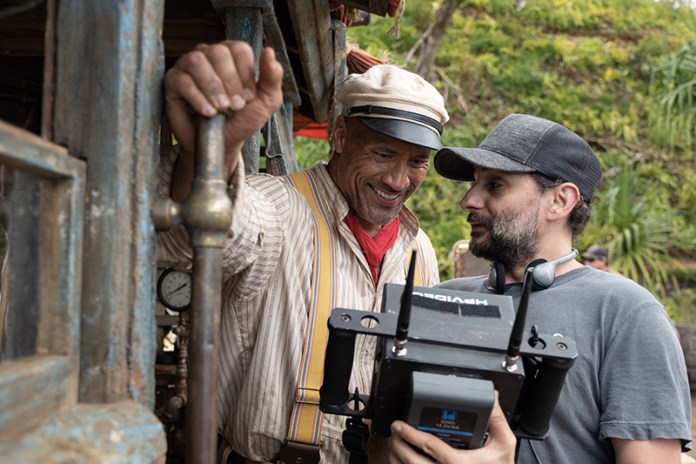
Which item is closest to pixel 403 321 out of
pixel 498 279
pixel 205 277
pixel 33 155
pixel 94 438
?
pixel 205 277

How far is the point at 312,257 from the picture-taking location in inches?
77.5

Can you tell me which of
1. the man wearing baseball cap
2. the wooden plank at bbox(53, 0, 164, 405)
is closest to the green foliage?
the man wearing baseball cap

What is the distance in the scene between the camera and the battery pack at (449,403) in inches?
49.4

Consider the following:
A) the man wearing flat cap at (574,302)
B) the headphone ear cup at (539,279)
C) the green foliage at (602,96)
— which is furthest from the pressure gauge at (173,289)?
the green foliage at (602,96)

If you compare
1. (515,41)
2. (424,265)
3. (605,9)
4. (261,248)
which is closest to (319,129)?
(424,265)

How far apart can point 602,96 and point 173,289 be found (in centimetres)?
1215

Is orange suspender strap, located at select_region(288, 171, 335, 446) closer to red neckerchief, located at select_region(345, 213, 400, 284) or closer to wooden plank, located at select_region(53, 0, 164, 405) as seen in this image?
red neckerchief, located at select_region(345, 213, 400, 284)

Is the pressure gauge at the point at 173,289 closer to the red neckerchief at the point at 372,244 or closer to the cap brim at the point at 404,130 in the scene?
the red neckerchief at the point at 372,244

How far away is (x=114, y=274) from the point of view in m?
0.90

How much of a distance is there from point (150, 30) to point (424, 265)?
1528mm

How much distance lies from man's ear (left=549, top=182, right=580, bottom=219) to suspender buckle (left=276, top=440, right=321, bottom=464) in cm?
101

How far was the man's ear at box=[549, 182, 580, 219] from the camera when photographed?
2.07 m

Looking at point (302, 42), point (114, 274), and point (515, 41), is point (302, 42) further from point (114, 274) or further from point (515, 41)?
point (515, 41)

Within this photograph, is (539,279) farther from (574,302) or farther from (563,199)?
(563,199)
